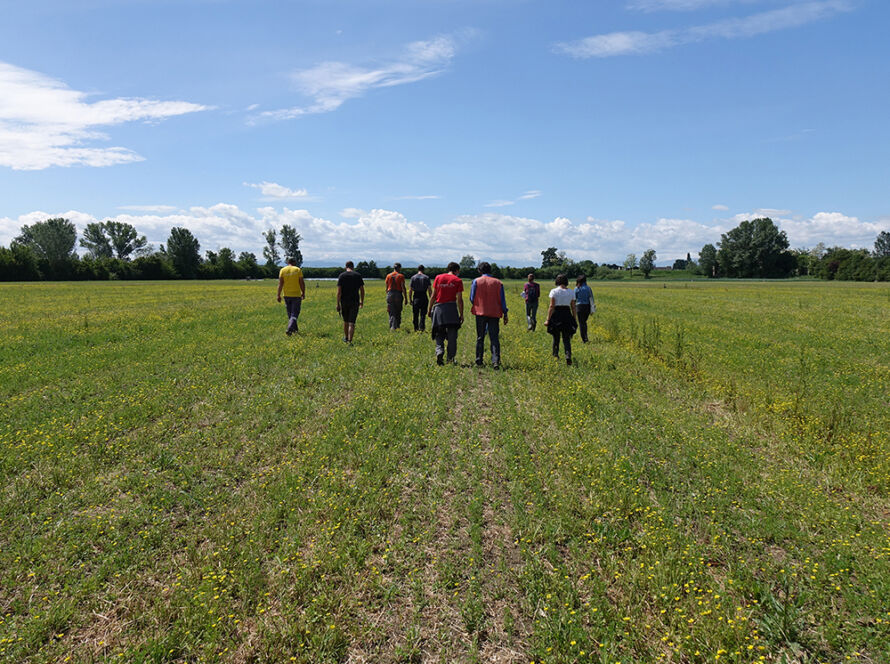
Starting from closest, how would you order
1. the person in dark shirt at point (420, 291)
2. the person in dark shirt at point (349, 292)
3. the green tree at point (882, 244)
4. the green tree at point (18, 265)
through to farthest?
the person in dark shirt at point (349, 292), the person in dark shirt at point (420, 291), the green tree at point (18, 265), the green tree at point (882, 244)

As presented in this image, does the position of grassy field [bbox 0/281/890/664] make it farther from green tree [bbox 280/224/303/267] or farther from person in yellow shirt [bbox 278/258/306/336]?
green tree [bbox 280/224/303/267]

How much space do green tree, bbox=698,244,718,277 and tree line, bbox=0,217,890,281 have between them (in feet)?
0.91

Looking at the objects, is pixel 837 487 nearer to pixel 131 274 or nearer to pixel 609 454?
pixel 609 454

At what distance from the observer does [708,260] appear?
128 metres

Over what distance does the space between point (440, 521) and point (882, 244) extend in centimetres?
22553

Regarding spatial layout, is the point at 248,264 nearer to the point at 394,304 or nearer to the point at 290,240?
the point at 290,240

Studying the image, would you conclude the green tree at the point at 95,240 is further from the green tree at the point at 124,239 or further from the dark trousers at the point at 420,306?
the dark trousers at the point at 420,306

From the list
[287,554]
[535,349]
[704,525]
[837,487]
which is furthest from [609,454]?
[535,349]

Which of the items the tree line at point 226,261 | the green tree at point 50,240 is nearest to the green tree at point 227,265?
the tree line at point 226,261

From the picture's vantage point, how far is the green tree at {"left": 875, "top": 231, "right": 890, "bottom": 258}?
16250 centimetres

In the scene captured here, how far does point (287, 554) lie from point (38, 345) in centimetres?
1363

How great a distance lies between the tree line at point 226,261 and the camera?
268 feet

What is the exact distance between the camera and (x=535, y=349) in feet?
43.2

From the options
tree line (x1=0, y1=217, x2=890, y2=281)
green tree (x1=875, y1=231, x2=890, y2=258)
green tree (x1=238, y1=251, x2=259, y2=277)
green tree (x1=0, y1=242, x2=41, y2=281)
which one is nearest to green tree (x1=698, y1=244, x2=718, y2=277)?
tree line (x1=0, y1=217, x2=890, y2=281)
